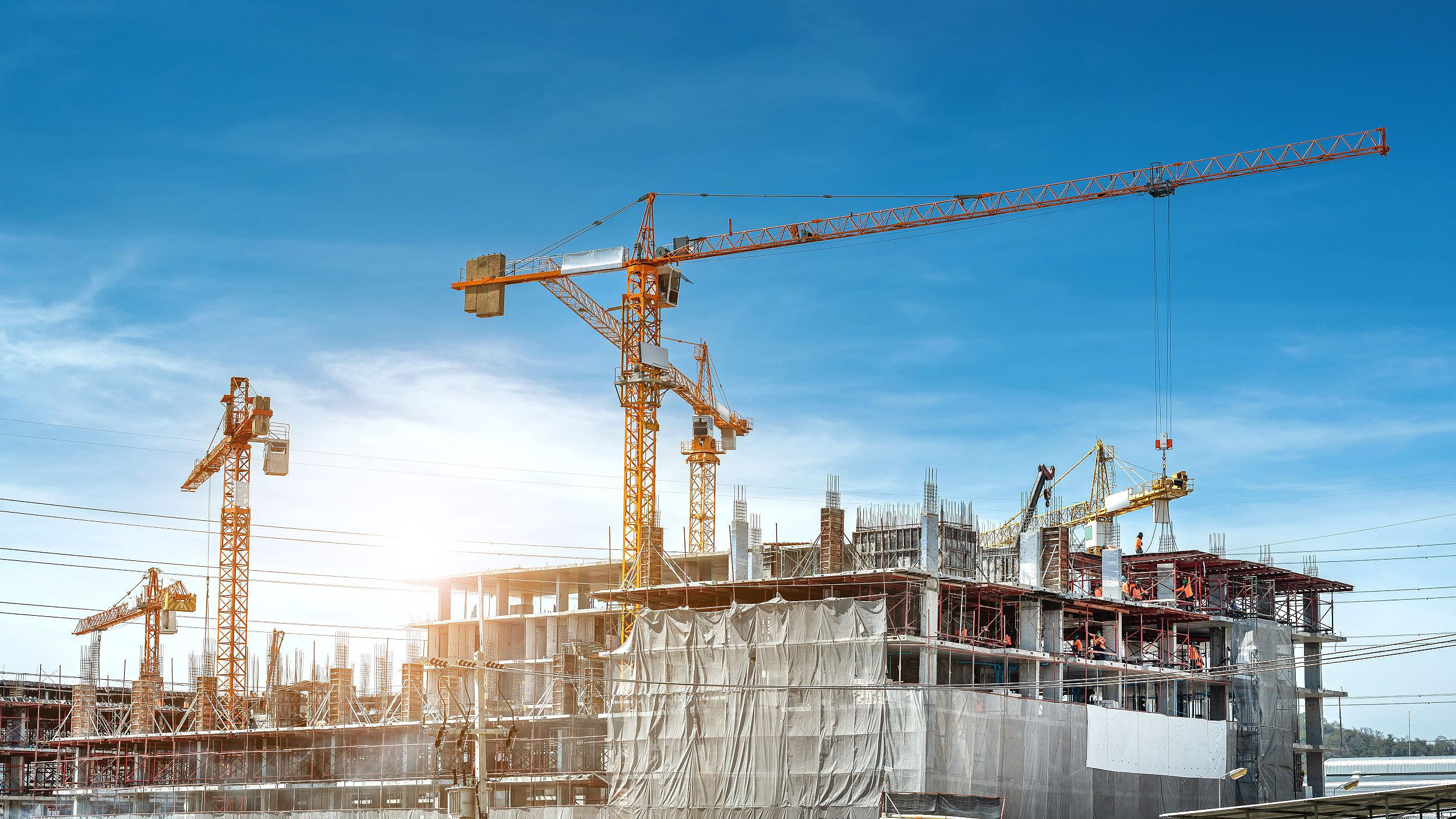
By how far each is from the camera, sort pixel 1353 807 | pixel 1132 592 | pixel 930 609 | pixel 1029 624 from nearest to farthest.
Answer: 1. pixel 1353 807
2. pixel 930 609
3. pixel 1029 624
4. pixel 1132 592

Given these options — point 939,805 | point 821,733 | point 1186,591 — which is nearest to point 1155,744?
point 1186,591

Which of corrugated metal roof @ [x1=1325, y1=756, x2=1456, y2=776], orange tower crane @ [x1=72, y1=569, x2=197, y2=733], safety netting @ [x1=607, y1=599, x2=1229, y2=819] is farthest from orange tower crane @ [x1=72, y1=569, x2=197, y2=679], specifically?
corrugated metal roof @ [x1=1325, y1=756, x2=1456, y2=776]

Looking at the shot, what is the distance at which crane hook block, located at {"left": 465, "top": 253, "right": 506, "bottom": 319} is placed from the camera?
8738cm

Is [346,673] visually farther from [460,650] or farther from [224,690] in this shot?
[224,690]

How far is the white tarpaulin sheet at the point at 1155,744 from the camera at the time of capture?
2576 inches

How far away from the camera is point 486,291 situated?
8794 centimetres

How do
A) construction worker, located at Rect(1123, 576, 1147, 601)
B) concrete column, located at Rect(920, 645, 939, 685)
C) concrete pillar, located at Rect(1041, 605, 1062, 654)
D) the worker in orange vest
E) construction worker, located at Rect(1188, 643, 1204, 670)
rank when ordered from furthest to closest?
1. the worker in orange vest
2. construction worker, located at Rect(1123, 576, 1147, 601)
3. construction worker, located at Rect(1188, 643, 1204, 670)
4. concrete pillar, located at Rect(1041, 605, 1062, 654)
5. concrete column, located at Rect(920, 645, 939, 685)

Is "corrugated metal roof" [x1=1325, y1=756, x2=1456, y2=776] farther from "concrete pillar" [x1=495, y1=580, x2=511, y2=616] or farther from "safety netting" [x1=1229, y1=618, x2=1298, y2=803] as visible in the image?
"concrete pillar" [x1=495, y1=580, x2=511, y2=616]

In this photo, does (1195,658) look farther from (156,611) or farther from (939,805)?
(156,611)

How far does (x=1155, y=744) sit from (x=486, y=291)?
44.9m

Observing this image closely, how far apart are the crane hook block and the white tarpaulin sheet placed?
1642 inches

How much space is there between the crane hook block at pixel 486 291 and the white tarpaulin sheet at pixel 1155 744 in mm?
41717

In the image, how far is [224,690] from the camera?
97062 millimetres

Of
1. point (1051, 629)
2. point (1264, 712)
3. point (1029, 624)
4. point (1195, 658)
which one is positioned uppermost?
point (1029, 624)
